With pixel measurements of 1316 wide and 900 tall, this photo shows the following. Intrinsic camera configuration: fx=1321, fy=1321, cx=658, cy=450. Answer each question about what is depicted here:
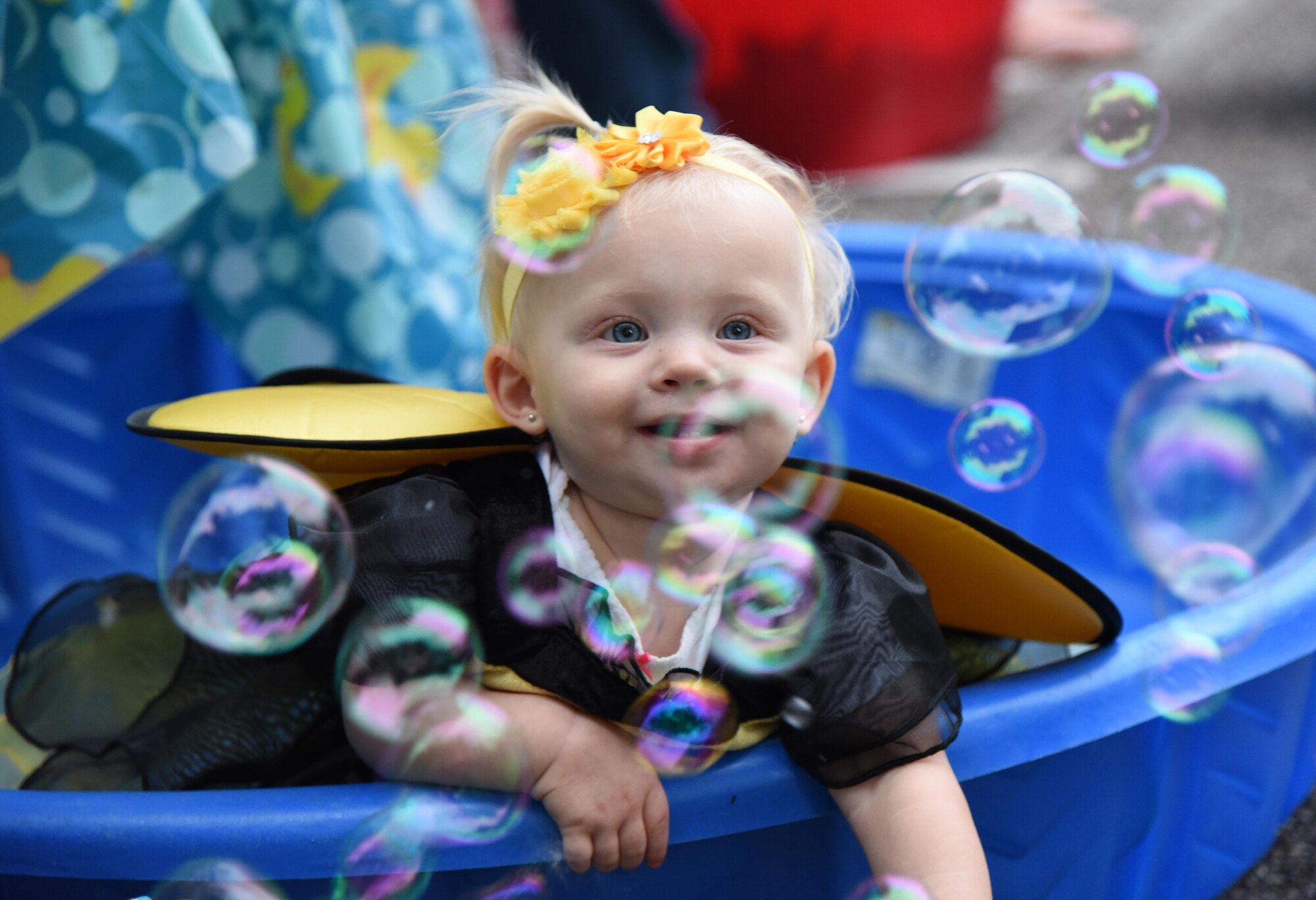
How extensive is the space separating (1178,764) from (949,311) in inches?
19.8

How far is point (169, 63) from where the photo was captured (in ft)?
3.74

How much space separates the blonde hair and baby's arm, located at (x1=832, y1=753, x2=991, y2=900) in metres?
0.35

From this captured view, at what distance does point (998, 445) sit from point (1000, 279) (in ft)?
0.92

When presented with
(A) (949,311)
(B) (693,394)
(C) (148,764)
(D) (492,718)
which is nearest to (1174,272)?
(A) (949,311)

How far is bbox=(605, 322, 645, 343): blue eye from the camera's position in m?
0.88

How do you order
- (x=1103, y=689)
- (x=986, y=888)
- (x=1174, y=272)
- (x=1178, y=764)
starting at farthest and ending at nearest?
(x=1174, y=272) < (x=1178, y=764) < (x=1103, y=689) < (x=986, y=888)

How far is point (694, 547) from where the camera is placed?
2.98 ft

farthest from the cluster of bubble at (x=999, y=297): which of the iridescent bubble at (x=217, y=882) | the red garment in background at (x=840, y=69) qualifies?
the red garment in background at (x=840, y=69)

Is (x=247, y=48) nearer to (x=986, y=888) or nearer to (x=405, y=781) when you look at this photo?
(x=405, y=781)

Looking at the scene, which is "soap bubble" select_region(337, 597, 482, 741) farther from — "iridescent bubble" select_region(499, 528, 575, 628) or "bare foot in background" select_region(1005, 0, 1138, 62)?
"bare foot in background" select_region(1005, 0, 1138, 62)

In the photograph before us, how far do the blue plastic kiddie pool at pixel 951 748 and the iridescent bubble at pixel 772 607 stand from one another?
7 cm

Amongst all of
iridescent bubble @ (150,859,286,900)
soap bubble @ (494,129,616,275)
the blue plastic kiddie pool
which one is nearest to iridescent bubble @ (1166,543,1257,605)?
the blue plastic kiddie pool

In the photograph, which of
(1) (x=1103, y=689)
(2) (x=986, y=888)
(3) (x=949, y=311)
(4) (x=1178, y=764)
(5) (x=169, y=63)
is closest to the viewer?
(2) (x=986, y=888)

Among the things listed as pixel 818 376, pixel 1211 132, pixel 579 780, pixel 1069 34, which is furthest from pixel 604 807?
pixel 1069 34
